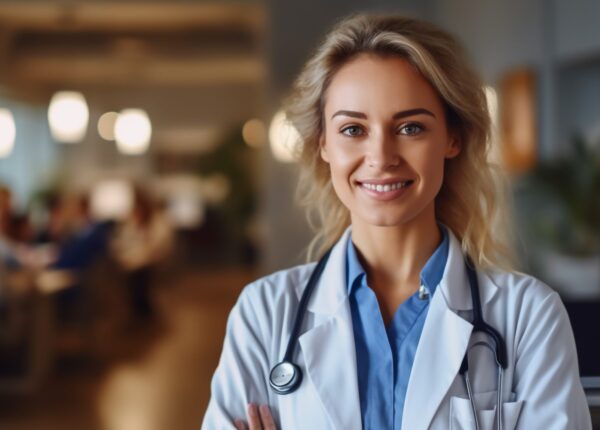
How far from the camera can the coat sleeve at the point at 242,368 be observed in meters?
1.51

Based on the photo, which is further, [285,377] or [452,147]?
[452,147]

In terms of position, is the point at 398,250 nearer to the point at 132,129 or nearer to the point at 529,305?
the point at 529,305

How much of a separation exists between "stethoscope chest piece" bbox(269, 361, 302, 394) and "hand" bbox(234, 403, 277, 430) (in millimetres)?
49

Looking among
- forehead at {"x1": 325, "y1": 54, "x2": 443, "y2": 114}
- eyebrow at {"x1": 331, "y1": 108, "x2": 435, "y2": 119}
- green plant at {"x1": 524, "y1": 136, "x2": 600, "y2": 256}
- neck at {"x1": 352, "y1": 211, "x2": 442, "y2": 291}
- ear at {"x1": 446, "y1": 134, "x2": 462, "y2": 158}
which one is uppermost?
forehead at {"x1": 325, "y1": 54, "x2": 443, "y2": 114}

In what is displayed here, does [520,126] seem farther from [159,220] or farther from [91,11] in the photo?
[91,11]

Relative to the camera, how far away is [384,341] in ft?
4.89

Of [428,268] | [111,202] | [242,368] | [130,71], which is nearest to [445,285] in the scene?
[428,268]

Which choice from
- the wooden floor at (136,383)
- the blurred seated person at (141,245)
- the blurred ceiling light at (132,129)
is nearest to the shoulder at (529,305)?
the wooden floor at (136,383)

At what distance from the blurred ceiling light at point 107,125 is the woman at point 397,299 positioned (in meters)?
13.6

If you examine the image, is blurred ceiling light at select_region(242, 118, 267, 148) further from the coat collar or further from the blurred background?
the coat collar

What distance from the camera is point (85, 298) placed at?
660cm

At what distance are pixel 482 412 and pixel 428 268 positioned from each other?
0.28 meters

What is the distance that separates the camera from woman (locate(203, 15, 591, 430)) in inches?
55.4

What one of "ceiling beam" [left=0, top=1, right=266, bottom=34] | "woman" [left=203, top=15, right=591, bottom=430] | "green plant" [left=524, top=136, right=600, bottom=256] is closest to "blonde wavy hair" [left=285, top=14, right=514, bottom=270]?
"woman" [left=203, top=15, right=591, bottom=430]
